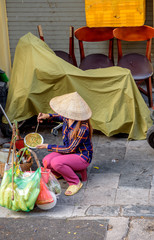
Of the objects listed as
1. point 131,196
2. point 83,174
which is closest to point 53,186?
point 83,174

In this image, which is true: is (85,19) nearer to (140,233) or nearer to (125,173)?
(125,173)

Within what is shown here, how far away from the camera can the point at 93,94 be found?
23.0ft

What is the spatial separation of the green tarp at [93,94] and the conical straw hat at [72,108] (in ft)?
4.57

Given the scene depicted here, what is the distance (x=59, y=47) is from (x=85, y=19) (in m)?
0.82

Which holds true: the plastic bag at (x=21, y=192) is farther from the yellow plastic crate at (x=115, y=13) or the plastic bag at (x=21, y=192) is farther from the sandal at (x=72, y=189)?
→ the yellow plastic crate at (x=115, y=13)

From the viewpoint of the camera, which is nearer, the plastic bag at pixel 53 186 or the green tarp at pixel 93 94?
the plastic bag at pixel 53 186

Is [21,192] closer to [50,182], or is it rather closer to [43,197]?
[43,197]

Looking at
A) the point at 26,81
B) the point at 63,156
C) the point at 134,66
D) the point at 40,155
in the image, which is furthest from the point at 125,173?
the point at 134,66

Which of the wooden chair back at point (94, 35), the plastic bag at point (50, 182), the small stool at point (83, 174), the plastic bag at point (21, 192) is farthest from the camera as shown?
the wooden chair back at point (94, 35)

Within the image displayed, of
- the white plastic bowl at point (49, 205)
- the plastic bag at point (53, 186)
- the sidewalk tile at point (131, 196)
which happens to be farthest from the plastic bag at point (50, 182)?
the sidewalk tile at point (131, 196)

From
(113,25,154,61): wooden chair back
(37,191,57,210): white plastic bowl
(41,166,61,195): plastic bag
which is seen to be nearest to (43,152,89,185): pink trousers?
(41,166,61,195): plastic bag

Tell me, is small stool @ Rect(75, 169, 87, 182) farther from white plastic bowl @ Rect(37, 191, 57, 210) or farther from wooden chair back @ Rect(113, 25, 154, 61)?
wooden chair back @ Rect(113, 25, 154, 61)

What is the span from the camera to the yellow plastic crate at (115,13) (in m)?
8.12

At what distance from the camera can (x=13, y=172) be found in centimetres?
494
